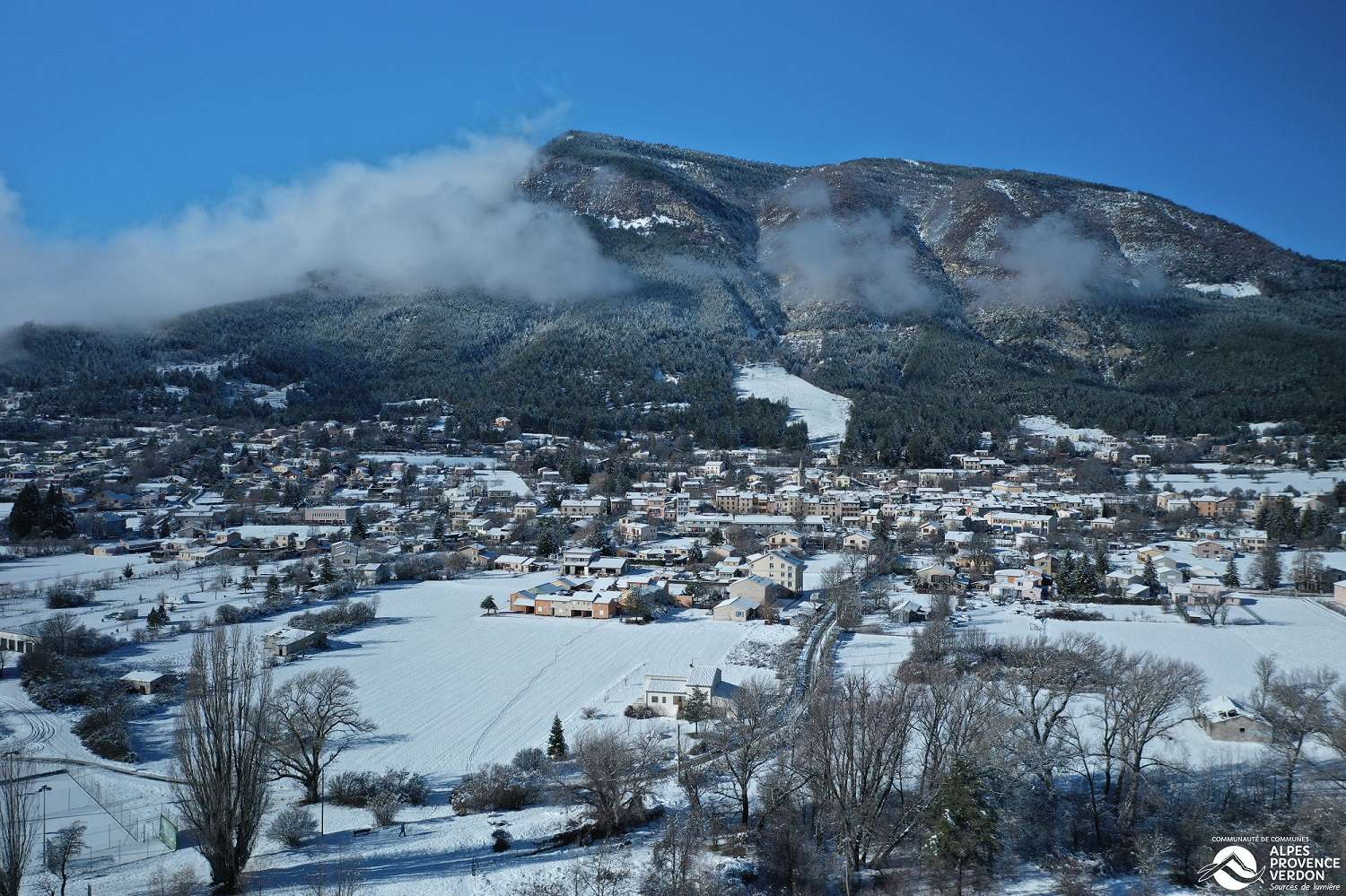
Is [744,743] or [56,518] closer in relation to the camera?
[744,743]

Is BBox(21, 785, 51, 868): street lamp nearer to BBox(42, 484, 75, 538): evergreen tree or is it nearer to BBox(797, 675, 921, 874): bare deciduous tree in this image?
BBox(797, 675, 921, 874): bare deciduous tree

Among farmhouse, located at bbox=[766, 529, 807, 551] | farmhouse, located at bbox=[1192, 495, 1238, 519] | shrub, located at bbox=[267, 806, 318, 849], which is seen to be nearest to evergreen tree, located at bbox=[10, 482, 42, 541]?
farmhouse, located at bbox=[766, 529, 807, 551]

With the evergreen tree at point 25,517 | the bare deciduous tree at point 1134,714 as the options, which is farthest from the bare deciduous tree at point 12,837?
the evergreen tree at point 25,517

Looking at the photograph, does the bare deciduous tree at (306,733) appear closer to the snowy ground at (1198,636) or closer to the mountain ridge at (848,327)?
the snowy ground at (1198,636)

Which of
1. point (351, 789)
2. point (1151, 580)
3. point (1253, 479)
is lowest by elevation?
point (351, 789)

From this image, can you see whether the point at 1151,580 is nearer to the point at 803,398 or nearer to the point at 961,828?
the point at 961,828

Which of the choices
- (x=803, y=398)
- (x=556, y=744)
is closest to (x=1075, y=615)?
(x=556, y=744)
